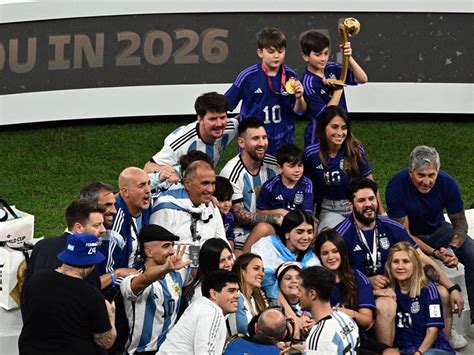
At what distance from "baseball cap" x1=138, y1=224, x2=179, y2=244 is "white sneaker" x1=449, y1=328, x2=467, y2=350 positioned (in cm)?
228

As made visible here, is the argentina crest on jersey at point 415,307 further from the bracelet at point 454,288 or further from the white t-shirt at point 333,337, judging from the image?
the white t-shirt at point 333,337

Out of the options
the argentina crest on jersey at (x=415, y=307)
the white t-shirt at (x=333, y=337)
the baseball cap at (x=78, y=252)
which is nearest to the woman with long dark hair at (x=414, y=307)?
the argentina crest on jersey at (x=415, y=307)

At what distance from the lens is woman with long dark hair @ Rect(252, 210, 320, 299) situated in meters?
9.73

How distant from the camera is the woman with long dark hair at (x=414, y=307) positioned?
9562 millimetres

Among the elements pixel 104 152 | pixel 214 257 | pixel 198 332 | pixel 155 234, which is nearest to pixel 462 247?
pixel 214 257

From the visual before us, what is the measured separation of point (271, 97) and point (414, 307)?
217 cm

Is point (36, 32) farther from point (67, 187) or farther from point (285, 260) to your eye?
point (285, 260)

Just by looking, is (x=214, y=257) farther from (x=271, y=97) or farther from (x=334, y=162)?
(x=271, y=97)

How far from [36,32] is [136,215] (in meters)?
4.61

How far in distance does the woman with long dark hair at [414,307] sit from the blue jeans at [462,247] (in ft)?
1.92

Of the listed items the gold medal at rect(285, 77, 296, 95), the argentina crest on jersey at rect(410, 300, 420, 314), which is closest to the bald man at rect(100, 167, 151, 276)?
the gold medal at rect(285, 77, 296, 95)

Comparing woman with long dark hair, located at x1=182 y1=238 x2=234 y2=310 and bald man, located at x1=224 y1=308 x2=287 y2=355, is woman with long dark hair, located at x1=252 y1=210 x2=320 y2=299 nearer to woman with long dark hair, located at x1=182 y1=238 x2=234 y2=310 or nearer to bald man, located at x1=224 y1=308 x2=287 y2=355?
woman with long dark hair, located at x1=182 y1=238 x2=234 y2=310

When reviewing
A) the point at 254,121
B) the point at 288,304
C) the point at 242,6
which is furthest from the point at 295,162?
the point at 242,6

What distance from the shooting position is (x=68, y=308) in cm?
779
